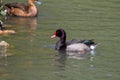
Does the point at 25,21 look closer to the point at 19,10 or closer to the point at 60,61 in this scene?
the point at 19,10

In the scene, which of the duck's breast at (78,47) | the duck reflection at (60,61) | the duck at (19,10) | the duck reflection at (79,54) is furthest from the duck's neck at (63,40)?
the duck at (19,10)

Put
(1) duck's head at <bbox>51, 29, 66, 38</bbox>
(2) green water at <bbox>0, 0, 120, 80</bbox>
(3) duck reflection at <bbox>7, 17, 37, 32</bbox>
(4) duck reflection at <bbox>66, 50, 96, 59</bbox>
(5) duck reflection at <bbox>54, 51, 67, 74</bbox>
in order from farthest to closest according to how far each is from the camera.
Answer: (3) duck reflection at <bbox>7, 17, 37, 32</bbox> < (1) duck's head at <bbox>51, 29, 66, 38</bbox> < (4) duck reflection at <bbox>66, 50, 96, 59</bbox> < (5) duck reflection at <bbox>54, 51, 67, 74</bbox> < (2) green water at <bbox>0, 0, 120, 80</bbox>

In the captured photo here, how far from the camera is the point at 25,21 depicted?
24094mm

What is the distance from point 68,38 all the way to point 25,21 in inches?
147

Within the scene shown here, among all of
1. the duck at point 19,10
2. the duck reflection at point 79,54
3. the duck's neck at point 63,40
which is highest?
the duck at point 19,10

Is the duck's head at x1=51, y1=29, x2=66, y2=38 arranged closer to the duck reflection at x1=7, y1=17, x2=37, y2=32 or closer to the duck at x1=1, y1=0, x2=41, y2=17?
the duck reflection at x1=7, y1=17, x2=37, y2=32

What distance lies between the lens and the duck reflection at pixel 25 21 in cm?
2265

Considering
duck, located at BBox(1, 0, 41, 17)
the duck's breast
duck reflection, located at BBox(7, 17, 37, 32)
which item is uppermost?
duck, located at BBox(1, 0, 41, 17)

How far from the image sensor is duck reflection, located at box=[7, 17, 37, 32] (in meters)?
22.6

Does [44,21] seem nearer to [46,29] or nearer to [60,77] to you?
[46,29]

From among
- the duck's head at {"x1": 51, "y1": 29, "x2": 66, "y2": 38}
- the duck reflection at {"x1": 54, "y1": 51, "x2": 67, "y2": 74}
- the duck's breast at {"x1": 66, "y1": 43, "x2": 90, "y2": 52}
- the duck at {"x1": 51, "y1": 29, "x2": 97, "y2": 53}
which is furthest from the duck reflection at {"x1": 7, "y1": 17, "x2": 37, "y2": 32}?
the duck reflection at {"x1": 54, "y1": 51, "x2": 67, "y2": 74}

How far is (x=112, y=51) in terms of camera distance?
1850 centimetres

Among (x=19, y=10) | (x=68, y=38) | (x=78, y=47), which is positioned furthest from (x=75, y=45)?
(x=19, y=10)

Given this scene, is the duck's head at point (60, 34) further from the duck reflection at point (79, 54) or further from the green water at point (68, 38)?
the duck reflection at point (79, 54)
